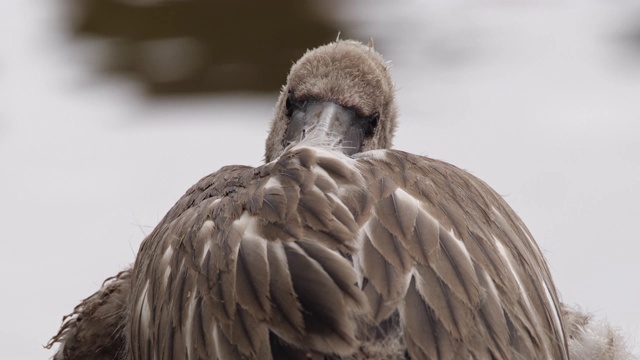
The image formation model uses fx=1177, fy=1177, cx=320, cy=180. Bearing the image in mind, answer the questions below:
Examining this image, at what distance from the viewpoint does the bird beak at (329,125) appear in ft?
10.1

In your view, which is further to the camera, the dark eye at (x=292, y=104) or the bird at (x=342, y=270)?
the dark eye at (x=292, y=104)

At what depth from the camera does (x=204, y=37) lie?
6023mm

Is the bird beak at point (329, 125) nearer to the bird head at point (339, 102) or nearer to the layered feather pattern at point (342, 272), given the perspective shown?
the bird head at point (339, 102)

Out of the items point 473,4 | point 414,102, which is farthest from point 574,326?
point 473,4

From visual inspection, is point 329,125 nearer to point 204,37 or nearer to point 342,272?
point 342,272

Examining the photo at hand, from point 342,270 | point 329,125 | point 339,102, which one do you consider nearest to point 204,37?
point 339,102

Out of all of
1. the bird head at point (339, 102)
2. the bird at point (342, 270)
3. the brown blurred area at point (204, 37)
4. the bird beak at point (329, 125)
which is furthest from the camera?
the brown blurred area at point (204, 37)

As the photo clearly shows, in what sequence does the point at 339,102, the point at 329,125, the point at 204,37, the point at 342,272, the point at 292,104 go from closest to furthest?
the point at 342,272 → the point at 329,125 → the point at 339,102 → the point at 292,104 → the point at 204,37

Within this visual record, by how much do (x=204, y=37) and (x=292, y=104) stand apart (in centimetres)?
270

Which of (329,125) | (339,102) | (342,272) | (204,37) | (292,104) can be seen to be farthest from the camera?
(204,37)

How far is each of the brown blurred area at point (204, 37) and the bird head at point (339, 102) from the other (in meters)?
2.05

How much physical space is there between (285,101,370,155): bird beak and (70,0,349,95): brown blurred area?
91.9 inches

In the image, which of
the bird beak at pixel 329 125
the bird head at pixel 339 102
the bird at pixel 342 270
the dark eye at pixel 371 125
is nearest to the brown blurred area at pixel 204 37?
the bird head at pixel 339 102

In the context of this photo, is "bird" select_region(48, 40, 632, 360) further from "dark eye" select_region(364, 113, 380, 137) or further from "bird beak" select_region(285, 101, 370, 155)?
"dark eye" select_region(364, 113, 380, 137)
